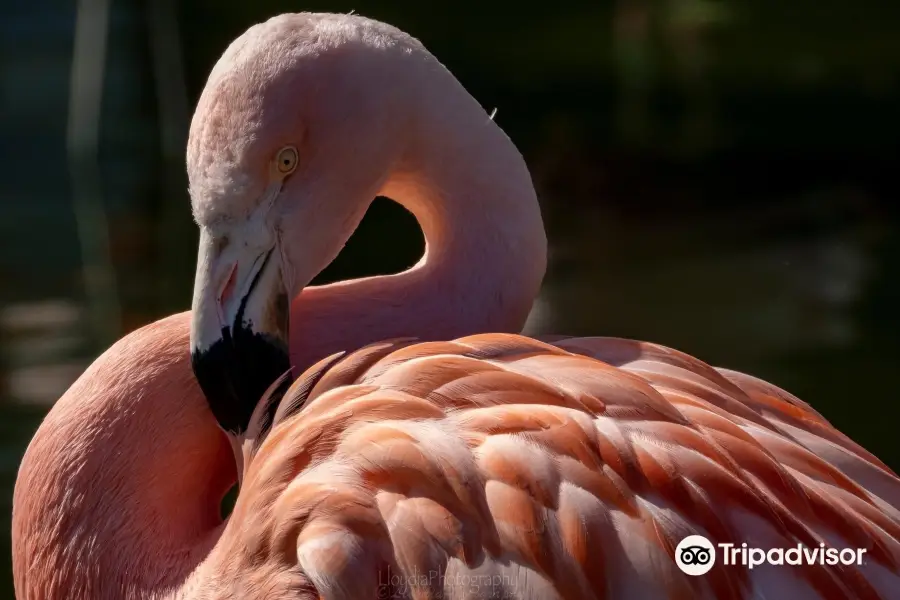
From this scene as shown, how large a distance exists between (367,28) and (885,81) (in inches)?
341

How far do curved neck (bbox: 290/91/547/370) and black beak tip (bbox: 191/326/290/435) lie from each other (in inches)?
7.1

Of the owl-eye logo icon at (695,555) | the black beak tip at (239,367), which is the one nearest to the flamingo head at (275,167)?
the black beak tip at (239,367)

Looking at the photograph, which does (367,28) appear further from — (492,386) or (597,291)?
(597,291)

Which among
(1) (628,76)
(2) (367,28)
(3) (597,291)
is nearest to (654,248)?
(3) (597,291)

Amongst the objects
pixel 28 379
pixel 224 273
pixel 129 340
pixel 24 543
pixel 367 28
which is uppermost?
pixel 367 28

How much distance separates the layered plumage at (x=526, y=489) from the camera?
1.86 metres

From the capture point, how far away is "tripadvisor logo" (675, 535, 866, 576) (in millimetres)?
1867

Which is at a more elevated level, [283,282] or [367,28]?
[367,28]

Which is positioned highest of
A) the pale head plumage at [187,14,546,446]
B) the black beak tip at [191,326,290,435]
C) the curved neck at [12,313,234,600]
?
the pale head plumage at [187,14,546,446]

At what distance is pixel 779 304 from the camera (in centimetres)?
618

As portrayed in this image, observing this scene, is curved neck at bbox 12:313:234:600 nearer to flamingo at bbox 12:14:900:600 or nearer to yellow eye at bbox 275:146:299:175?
flamingo at bbox 12:14:900:600

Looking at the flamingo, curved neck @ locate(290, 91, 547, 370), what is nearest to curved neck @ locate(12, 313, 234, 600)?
the flamingo

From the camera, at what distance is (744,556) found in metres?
1.90

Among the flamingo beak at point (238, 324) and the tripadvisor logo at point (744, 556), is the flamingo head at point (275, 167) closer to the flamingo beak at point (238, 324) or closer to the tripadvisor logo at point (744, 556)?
the flamingo beak at point (238, 324)
